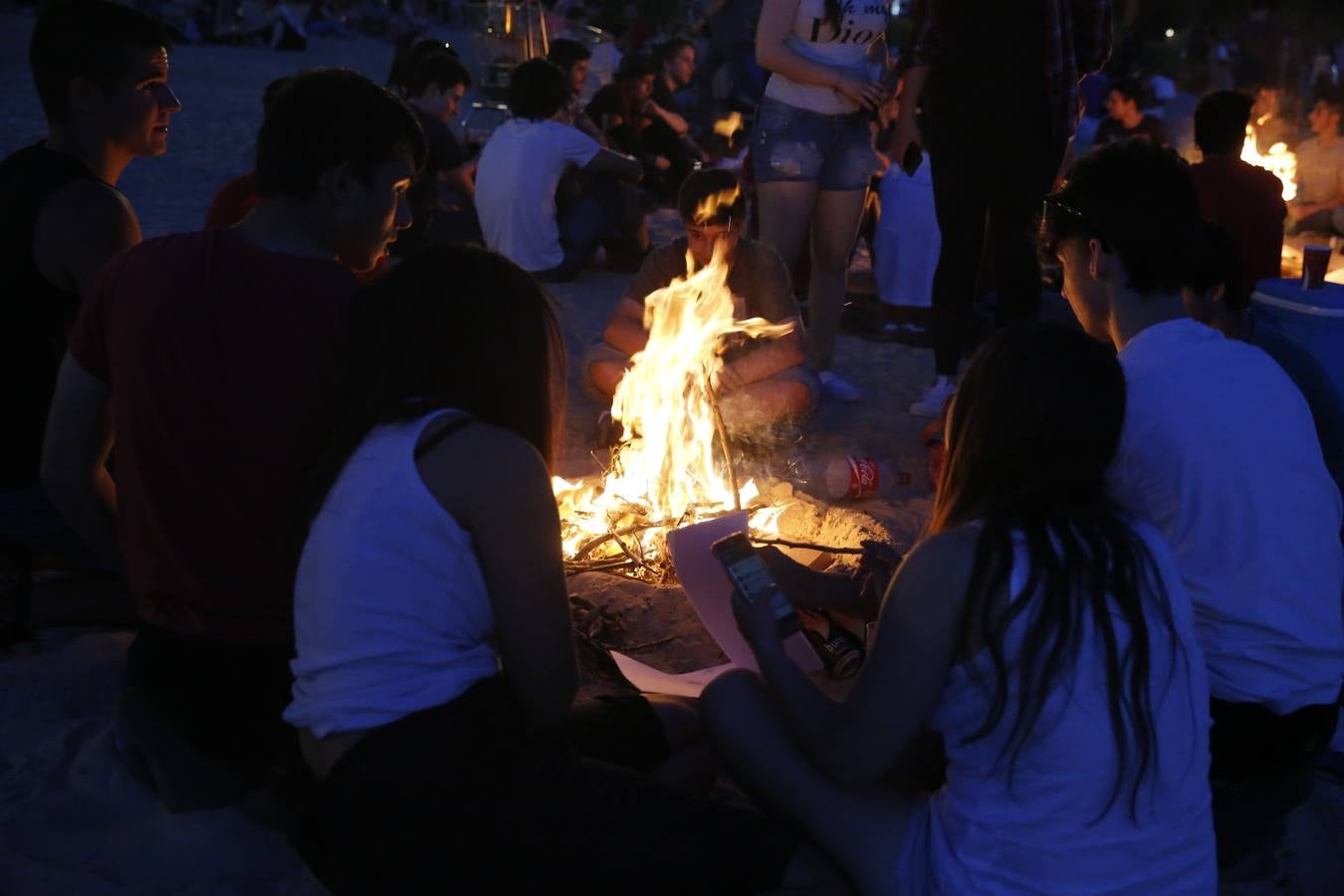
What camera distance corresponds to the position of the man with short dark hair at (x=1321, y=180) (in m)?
9.67

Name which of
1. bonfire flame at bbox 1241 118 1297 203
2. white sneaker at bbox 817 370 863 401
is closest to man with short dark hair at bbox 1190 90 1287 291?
white sneaker at bbox 817 370 863 401

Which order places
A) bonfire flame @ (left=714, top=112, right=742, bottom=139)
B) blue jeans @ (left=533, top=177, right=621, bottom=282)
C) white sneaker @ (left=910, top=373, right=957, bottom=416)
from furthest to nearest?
1. bonfire flame @ (left=714, top=112, right=742, bottom=139)
2. blue jeans @ (left=533, top=177, right=621, bottom=282)
3. white sneaker @ (left=910, top=373, right=957, bottom=416)

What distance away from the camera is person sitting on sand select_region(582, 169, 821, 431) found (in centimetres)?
514

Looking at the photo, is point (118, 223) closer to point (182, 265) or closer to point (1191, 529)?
point (182, 265)

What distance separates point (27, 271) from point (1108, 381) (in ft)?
8.96

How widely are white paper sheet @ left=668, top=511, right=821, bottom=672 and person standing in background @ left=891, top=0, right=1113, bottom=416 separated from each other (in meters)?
2.32

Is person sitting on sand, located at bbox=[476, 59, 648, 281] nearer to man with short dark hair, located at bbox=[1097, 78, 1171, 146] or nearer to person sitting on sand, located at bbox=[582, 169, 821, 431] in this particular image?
person sitting on sand, located at bbox=[582, 169, 821, 431]

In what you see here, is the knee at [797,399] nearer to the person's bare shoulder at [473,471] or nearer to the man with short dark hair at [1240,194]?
the man with short dark hair at [1240,194]

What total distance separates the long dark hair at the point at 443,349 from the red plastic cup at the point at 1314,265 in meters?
2.94

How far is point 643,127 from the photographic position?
36.7ft

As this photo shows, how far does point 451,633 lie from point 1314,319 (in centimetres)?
315

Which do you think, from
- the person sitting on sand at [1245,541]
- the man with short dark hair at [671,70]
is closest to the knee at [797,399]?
the person sitting on sand at [1245,541]

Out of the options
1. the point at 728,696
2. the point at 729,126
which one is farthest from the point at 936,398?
the point at 729,126

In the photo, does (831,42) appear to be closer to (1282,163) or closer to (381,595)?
(381,595)
